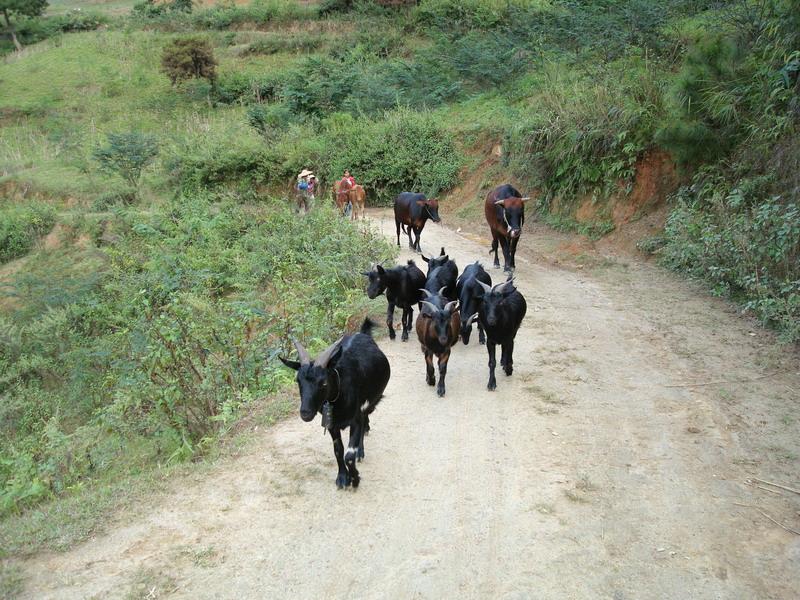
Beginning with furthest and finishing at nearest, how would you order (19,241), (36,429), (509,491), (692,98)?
1. (19,241)
2. (692,98)
3. (36,429)
4. (509,491)

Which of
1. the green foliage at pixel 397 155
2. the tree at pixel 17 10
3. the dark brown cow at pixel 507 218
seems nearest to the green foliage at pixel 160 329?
the dark brown cow at pixel 507 218

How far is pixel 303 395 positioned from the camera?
4.98 m

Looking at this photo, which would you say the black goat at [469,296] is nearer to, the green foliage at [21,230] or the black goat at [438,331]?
the black goat at [438,331]

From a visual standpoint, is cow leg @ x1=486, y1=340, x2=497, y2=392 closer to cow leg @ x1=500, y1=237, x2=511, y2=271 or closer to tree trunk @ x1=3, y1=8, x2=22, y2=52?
cow leg @ x1=500, y1=237, x2=511, y2=271

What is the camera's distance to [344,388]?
215 inches

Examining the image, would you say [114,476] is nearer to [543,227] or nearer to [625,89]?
[543,227]

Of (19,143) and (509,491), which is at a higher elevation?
(19,143)

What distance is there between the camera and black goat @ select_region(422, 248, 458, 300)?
31.1ft

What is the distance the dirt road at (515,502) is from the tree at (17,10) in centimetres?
5184

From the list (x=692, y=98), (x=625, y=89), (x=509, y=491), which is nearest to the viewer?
(x=509, y=491)

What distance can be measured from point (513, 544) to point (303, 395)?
196 cm

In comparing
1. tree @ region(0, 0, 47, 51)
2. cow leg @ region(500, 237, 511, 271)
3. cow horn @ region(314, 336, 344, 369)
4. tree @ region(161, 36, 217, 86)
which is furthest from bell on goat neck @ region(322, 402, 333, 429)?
tree @ region(0, 0, 47, 51)

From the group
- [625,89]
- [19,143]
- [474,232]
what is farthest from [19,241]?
[625,89]

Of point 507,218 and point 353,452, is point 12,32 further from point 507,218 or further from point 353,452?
point 353,452
